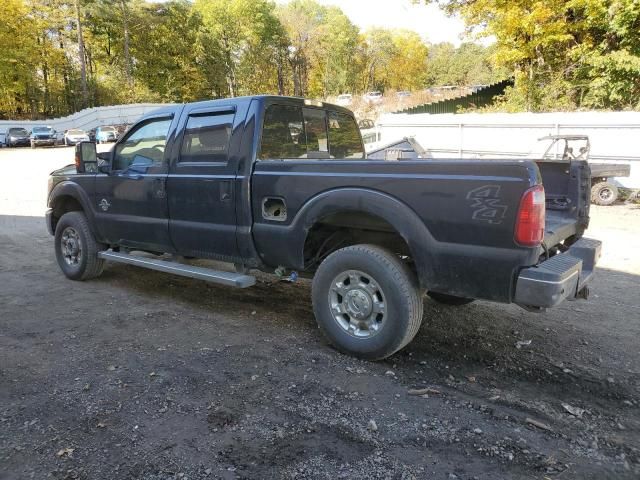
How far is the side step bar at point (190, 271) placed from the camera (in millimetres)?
4551

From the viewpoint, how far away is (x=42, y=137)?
35625 millimetres

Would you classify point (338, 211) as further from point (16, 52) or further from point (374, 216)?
point (16, 52)

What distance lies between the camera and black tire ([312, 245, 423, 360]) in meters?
3.65

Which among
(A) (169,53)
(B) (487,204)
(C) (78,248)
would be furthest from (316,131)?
(A) (169,53)

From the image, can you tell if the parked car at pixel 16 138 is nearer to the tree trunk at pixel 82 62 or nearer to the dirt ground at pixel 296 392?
the tree trunk at pixel 82 62

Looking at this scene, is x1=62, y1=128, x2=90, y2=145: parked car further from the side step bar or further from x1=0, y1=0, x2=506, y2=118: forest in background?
the side step bar

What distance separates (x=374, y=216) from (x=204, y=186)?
1.68 meters

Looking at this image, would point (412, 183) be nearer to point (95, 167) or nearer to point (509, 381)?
point (509, 381)

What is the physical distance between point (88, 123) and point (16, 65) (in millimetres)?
11087

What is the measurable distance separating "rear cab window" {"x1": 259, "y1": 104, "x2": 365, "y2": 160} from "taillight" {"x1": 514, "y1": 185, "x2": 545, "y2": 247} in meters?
2.18

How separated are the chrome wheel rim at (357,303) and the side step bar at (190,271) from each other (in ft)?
2.96

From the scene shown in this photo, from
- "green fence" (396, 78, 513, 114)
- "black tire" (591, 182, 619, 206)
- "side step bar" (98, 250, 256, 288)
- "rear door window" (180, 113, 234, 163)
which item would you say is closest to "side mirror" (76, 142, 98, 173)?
"side step bar" (98, 250, 256, 288)

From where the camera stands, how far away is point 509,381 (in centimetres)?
364

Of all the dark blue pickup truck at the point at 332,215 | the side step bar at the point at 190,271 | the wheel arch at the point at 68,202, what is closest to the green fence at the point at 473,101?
the wheel arch at the point at 68,202
